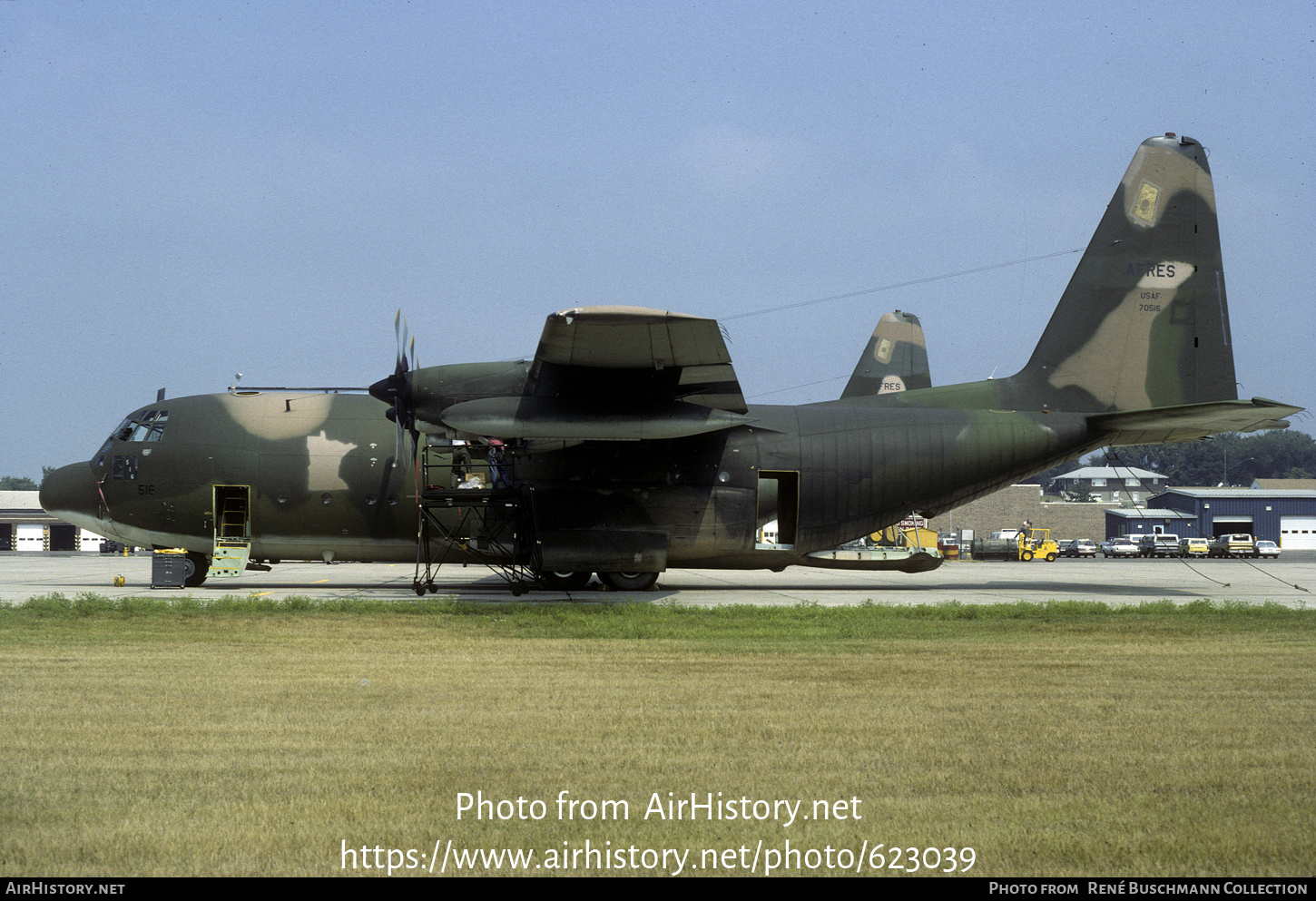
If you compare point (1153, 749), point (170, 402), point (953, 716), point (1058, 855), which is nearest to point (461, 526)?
point (170, 402)

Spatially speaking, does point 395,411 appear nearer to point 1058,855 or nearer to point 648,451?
point 648,451

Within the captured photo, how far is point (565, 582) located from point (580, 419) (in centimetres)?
545

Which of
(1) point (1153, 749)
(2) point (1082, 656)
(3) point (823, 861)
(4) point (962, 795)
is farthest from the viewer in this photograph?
(2) point (1082, 656)

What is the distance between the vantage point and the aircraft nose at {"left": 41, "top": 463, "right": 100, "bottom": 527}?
21.8m

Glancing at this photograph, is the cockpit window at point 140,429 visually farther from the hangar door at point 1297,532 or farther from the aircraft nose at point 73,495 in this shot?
the hangar door at point 1297,532

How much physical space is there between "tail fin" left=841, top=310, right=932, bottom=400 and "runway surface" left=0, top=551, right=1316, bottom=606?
6.42 meters

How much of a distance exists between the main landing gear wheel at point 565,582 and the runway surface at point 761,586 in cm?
26

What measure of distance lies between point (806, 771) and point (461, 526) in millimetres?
15091

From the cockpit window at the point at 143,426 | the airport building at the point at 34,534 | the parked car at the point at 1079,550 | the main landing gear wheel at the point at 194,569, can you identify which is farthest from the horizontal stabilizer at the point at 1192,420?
the airport building at the point at 34,534

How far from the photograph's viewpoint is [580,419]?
1780cm

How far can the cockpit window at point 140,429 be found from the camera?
21688 mm

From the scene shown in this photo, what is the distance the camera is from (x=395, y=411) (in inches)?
750

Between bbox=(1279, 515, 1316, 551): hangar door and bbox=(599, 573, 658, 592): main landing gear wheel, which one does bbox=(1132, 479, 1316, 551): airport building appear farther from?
bbox=(599, 573, 658, 592): main landing gear wheel

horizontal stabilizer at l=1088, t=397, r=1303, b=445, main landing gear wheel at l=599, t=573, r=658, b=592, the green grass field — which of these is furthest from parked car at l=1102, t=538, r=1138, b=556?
the green grass field
